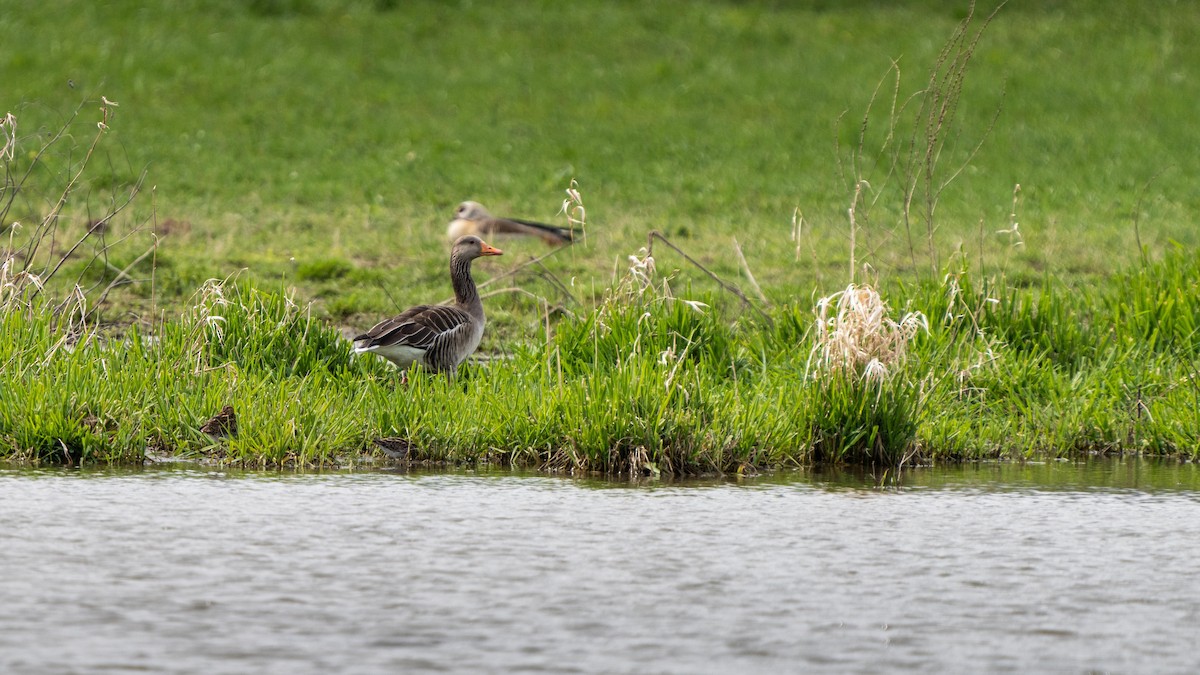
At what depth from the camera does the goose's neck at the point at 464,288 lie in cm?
969

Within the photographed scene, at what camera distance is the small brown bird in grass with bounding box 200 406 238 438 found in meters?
7.72

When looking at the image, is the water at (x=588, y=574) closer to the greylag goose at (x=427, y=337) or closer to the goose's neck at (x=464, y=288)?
the greylag goose at (x=427, y=337)

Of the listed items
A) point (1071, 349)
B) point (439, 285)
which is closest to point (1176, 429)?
point (1071, 349)

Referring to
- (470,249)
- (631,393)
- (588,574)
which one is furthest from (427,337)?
(588,574)

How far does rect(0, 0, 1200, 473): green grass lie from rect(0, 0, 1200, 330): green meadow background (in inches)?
3.3

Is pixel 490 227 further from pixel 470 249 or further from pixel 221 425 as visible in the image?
pixel 221 425

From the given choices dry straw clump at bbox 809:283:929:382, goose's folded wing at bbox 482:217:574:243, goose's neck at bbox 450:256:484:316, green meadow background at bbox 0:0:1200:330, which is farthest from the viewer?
goose's folded wing at bbox 482:217:574:243

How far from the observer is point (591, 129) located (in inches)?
940

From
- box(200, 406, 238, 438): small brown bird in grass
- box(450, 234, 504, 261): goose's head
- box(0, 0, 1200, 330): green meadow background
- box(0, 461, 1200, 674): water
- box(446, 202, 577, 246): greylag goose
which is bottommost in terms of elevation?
box(0, 461, 1200, 674): water

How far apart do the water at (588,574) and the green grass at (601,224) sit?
56 cm

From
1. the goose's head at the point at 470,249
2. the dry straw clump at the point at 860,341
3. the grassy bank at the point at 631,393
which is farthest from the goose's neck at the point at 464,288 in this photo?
the dry straw clump at the point at 860,341

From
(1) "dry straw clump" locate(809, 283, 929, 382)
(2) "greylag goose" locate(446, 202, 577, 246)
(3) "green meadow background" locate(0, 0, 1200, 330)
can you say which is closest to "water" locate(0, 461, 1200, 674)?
(1) "dry straw clump" locate(809, 283, 929, 382)

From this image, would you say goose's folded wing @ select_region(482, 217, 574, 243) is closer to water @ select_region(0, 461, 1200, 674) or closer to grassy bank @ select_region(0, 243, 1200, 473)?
grassy bank @ select_region(0, 243, 1200, 473)

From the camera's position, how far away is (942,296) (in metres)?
9.41
